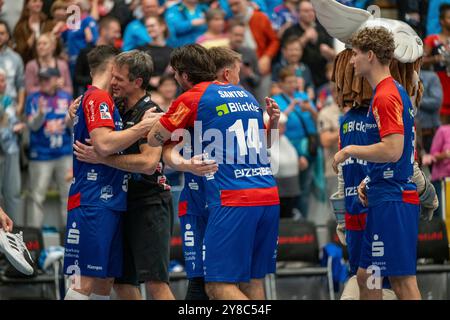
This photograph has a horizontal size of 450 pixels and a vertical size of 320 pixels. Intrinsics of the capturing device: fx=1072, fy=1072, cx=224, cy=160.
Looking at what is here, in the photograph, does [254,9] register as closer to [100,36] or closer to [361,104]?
[100,36]

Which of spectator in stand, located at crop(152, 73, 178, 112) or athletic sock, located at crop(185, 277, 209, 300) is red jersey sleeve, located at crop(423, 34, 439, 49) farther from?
athletic sock, located at crop(185, 277, 209, 300)

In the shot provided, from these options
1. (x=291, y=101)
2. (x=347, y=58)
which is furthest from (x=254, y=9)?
(x=347, y=58)

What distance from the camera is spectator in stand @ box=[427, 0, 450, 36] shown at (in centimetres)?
1470

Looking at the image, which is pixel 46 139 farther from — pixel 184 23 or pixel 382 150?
pixel 382 150

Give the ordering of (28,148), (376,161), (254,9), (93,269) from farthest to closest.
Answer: (254,9) < (28,148) < (93,269) < (376,161)

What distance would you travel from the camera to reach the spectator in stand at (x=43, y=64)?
13352 millimetres

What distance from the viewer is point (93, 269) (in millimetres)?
8570

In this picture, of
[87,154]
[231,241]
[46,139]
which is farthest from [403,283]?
[46,139]

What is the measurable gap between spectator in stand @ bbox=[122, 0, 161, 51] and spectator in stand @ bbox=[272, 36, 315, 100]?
1807mm

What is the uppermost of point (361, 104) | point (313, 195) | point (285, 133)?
point (361, 104)

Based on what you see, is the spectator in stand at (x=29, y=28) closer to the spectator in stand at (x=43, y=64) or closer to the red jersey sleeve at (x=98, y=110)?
the spectator in stand at (x=43, y=64)

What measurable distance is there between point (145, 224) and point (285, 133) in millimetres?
5138

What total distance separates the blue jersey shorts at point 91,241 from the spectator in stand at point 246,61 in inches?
215
